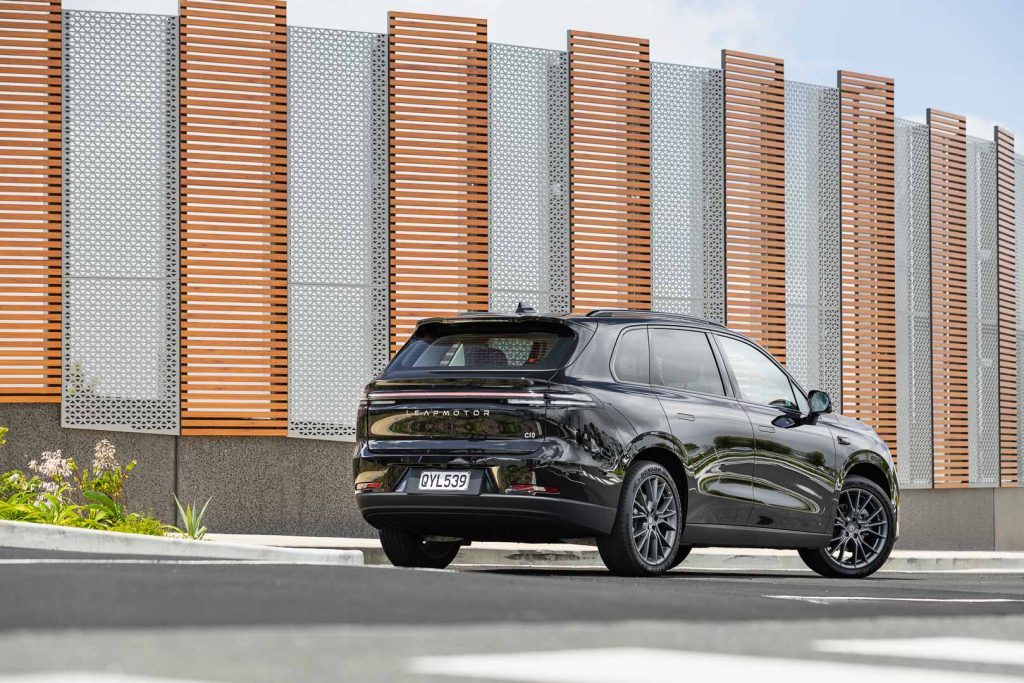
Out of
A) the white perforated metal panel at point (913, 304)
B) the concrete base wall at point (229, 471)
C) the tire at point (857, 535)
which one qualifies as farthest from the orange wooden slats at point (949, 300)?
the tire at point (857, 535)

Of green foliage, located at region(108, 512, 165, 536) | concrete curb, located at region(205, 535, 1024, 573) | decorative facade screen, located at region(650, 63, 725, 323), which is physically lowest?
concrete curb, located at region(205, 535, 1024, 573)

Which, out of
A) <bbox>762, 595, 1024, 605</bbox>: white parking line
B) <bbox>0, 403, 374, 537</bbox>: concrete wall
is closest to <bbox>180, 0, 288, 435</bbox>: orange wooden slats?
<bbox>0, 403, 374, 537</bbox>: concrete wall

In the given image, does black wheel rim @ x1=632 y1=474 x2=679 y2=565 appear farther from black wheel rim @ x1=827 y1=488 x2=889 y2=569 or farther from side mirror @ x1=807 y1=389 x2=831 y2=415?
black wheel rim @ x1=827 y1=488 x2=889 y2=569

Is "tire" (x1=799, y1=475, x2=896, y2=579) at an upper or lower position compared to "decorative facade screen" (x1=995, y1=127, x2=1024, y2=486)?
lower

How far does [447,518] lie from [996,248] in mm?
16016

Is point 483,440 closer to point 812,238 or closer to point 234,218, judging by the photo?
point 234,218

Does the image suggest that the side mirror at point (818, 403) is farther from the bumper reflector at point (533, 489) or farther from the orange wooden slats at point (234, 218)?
the orange wooden slats at point (234, 218)

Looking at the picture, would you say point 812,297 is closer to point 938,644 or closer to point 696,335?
point 696,335

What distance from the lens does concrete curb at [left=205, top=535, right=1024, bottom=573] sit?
530 inches

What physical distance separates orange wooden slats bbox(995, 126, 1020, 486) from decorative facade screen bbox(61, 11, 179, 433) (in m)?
12.8

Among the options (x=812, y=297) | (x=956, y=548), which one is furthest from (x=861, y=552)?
(x=956, y=548)

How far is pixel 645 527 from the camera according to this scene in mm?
9797

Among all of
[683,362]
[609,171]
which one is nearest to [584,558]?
[683,362]

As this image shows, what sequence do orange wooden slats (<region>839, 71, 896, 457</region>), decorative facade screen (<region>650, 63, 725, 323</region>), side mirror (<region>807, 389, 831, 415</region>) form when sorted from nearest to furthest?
side mirror (<region>807, 389, 831, 415</region>) → decorative facade screen (<region>650, 63, 725, 323</region>) → orange wooden slats (<region>839, 71, 896, 457</region>)
